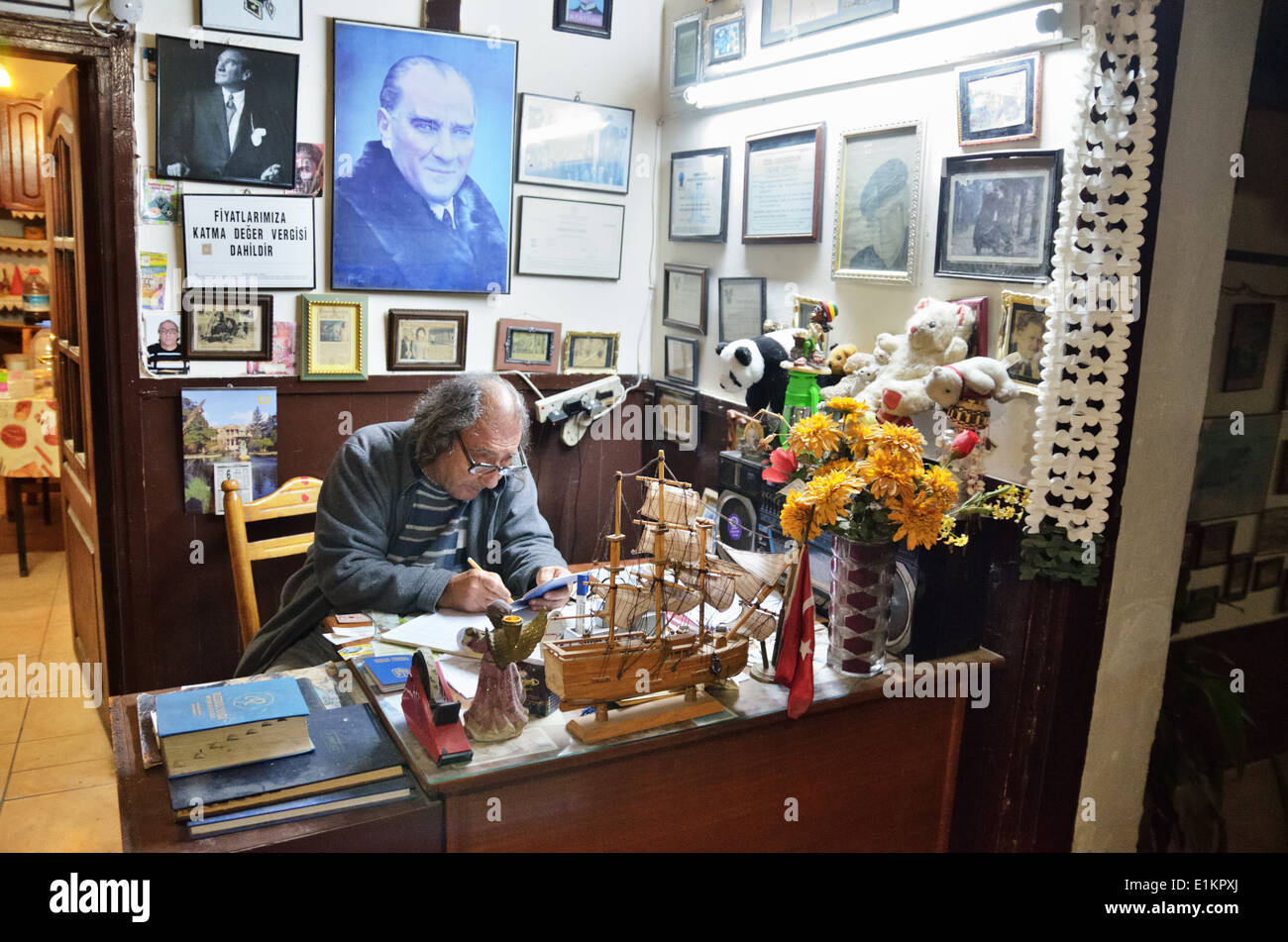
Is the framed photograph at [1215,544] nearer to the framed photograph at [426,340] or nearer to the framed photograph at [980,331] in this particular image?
the framed photograph at [980,331]

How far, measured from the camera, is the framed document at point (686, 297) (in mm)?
3138

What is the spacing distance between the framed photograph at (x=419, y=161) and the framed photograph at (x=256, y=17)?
4.7 inches

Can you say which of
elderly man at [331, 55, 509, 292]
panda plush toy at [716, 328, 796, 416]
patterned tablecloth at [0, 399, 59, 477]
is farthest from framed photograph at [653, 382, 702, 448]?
patterned tablecloth at [0, 399, 59, 477]

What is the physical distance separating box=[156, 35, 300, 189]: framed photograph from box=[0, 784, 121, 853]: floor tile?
1.80m

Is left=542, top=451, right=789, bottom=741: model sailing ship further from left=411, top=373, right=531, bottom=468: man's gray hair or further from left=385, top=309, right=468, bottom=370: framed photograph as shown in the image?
left=385, top=309, right=468, bottom=370: framed photograph

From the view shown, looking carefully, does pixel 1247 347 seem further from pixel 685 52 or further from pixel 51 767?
pixel 51 767

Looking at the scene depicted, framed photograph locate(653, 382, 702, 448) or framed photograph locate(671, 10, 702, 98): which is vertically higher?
framed photograph locate(671, 10, 702, 98)

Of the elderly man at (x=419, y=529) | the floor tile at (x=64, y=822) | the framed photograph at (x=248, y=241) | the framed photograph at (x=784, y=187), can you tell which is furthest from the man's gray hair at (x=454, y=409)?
the floor tile at (x=64, y=822)

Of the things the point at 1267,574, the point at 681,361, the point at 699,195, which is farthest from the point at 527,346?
the point at 1267,574

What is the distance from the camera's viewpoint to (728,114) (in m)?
2.96

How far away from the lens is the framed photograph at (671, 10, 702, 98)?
305 cm

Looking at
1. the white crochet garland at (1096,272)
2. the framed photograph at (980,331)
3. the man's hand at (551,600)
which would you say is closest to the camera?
the white crochet garland at (1096,272)

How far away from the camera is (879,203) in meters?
2.37
